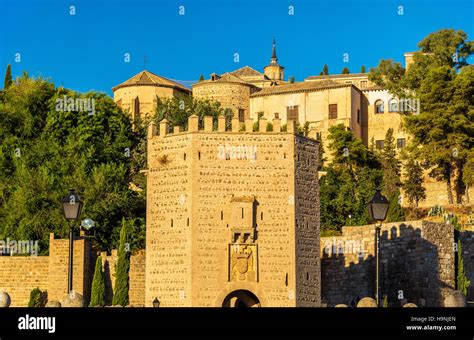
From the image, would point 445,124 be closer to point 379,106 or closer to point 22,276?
point 379,106

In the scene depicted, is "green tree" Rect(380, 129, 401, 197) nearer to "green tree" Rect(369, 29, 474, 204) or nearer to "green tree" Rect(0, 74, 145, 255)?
"green tree" Rect(369, 29, 474, 204)

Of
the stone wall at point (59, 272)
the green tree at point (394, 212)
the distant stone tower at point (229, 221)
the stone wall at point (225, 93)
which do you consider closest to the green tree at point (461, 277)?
the distant stone tower at point (229, 221)

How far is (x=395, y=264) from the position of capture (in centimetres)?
4003

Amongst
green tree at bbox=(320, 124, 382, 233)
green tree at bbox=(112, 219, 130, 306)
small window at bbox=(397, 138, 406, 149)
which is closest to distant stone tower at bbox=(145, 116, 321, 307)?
green tree at bbox=(112, 219, 130, 306)

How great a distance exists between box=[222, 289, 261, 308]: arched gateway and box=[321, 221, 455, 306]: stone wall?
13.2 feet

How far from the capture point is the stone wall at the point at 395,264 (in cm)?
3938

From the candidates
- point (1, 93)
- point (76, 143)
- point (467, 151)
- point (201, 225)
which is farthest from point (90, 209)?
point (467, 151)

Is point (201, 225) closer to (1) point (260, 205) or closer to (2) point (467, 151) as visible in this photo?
(1) point (260, 205)

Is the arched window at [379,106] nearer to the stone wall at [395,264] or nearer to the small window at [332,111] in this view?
the small window at [332,111]

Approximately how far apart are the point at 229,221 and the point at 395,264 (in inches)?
252

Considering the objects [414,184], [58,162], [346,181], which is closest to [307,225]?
[58,162]

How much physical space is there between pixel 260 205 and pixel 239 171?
1.14 meters

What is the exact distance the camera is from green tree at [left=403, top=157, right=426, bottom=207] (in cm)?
6112
